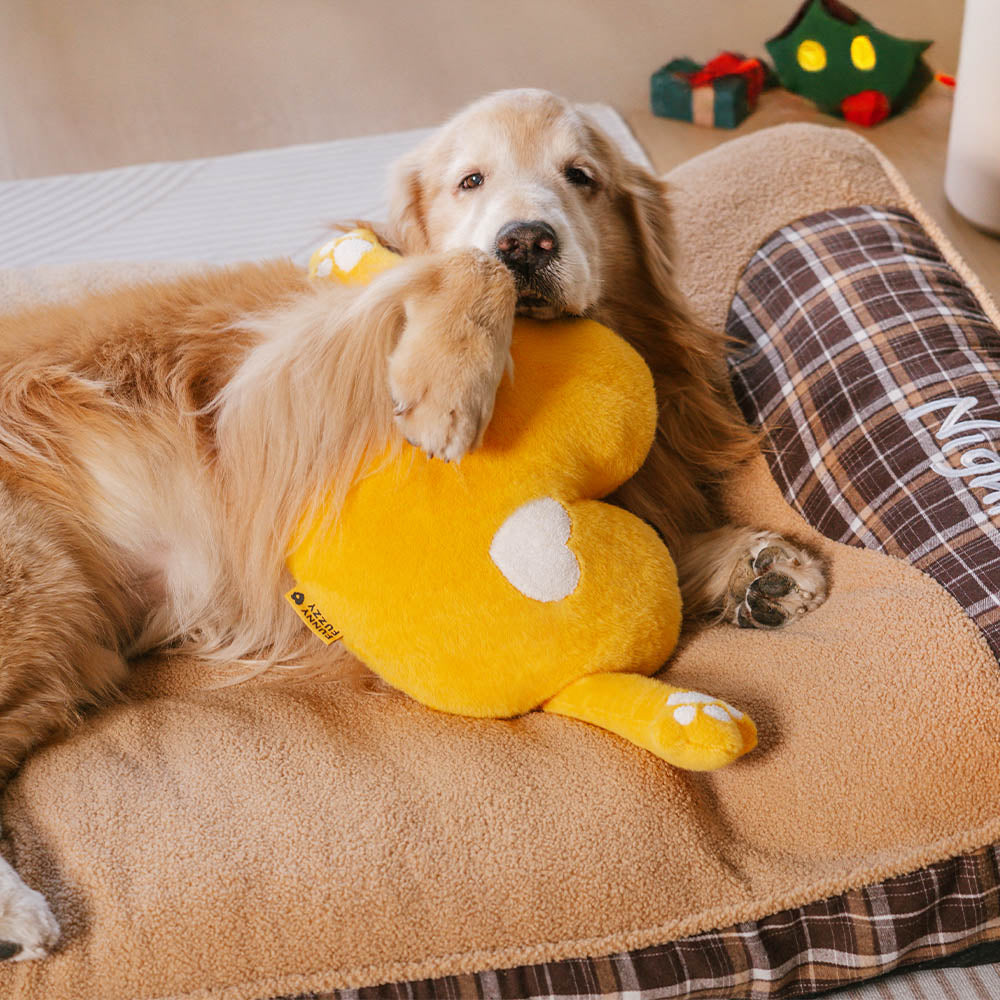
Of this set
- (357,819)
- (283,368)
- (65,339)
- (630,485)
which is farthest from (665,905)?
(65,339)

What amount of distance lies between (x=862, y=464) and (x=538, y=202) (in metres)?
0.67

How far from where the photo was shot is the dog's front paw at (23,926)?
1.20m

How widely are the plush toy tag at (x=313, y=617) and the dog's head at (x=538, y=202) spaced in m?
0.53

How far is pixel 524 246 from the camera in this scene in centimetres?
153

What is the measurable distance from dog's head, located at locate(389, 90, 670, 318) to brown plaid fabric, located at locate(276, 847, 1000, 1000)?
879 millimetres

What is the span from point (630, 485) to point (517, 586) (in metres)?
0.46

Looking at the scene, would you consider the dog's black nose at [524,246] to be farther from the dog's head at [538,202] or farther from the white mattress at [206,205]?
the white mattress at [206,205]

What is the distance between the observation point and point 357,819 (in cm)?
131

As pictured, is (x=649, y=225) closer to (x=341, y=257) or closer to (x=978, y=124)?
(x=341, y=257)

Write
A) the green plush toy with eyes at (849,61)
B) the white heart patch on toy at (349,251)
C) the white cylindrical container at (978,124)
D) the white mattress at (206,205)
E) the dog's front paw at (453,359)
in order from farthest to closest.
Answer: the green plush toy with eyes at (849,61), the white mattress at (206,205), the white cylindrical container at (978,124), the white heart patch on toy at (349,251), the dog's front paw at (453,359)

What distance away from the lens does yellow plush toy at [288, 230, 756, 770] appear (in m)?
1.36

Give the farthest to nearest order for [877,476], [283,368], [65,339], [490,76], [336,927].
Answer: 1. [490,76]
2. [877,476]
3. [65,339]
4. [283,368]
5. [336,927]

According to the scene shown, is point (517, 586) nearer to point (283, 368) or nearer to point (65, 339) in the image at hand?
point (283, 368)

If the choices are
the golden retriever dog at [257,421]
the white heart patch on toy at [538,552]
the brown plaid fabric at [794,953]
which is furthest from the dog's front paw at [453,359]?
the brown plaid fabric at [794,953]
